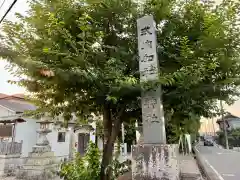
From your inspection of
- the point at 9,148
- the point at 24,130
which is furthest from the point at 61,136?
the point at 9,148

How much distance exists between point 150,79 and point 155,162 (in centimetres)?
154

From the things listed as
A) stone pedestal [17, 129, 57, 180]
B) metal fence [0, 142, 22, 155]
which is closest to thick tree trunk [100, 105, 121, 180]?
stone pedestal [17, 129, 57, 180]

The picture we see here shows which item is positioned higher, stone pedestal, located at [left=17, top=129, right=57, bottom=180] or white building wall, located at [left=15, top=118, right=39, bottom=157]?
white building wall, located at [left=15, top=118, right=39, bottom=157]

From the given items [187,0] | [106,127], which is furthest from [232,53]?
[106,127]

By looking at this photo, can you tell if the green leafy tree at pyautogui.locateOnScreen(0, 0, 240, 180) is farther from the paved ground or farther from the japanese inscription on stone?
the paved ground

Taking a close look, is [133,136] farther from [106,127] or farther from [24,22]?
[24,22]

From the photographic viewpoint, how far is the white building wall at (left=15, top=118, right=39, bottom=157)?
46.5 feet

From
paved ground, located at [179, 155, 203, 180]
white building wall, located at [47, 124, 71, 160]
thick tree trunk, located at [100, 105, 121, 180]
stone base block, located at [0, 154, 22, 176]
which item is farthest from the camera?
white building wall, located at [47, 124, 71, 160]

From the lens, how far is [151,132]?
4.05 meters

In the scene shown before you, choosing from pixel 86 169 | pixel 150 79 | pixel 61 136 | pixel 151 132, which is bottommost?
pixel 86 169

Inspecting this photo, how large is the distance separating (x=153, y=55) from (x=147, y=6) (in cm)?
127

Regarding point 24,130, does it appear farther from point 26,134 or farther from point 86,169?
point 86,169

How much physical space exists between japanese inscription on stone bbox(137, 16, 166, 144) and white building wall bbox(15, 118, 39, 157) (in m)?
12.6

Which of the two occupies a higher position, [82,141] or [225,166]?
[82,141]
